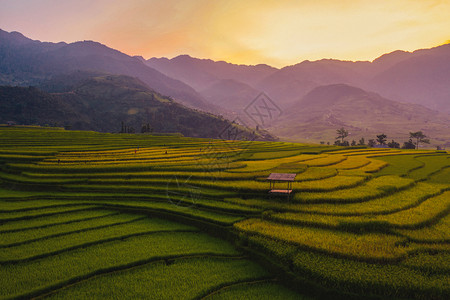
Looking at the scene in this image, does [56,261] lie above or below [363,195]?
below

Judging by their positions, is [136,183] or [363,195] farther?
[136,183]

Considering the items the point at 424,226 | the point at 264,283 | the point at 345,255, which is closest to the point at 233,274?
the point at 264,283

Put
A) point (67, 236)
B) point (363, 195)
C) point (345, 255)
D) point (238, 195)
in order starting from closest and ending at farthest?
point (345, 255)
point (67, 236)
point (363, 195)
point (238, 195)

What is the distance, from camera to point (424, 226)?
13.6 meters

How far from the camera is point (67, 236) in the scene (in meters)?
14.2

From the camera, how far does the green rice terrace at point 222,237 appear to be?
9.90m

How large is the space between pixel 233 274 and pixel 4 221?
1465 cm

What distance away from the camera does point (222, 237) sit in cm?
1482

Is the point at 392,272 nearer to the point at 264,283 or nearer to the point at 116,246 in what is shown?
the point at 264,283

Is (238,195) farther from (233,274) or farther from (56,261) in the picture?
(56,261)

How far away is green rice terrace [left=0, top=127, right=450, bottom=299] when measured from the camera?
990 cm

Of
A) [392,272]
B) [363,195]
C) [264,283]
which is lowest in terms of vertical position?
[264,283]

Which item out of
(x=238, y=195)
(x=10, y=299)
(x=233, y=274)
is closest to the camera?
(x=10, y=299)

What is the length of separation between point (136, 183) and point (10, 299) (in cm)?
1369
